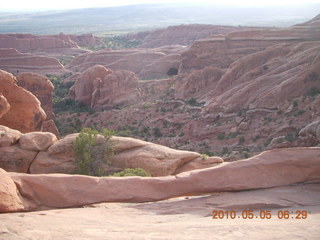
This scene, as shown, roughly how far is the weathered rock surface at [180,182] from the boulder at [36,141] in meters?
5.80

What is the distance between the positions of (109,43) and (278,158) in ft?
368

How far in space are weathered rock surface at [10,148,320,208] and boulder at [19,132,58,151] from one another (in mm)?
5801

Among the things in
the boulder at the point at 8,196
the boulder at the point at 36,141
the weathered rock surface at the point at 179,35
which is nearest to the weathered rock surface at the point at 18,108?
the boulder at the point at 36,141

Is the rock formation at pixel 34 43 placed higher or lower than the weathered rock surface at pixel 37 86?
higher

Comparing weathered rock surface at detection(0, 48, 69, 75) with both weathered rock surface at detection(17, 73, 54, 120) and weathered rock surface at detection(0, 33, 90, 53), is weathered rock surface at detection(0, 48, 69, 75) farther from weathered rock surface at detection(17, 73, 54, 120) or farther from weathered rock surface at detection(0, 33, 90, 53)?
weathered rock surface at detection(17, 73, 54, 120)

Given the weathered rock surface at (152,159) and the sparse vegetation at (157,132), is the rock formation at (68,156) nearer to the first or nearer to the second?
the weathered rock surface at (152,159)

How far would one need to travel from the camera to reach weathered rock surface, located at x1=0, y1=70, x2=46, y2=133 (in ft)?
72.9

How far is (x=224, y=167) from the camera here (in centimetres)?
1130

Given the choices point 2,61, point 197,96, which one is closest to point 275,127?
point 197,96

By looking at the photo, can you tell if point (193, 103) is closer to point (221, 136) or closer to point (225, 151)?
point (221, 136)

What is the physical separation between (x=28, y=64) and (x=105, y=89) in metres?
30.3

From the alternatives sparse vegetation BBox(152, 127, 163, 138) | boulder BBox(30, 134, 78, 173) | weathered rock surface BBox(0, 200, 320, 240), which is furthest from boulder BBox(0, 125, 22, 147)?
sparse vegetation BBox(152, 127, 163, 138)

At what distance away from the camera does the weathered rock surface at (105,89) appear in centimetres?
4359

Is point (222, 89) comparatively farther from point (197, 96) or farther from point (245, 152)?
point (245, 152)
